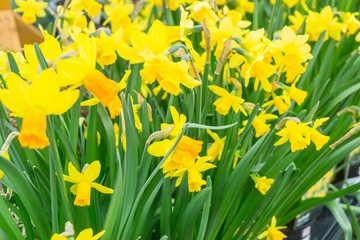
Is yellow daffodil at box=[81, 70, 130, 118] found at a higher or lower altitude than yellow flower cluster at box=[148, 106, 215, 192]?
higher

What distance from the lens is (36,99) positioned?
0.50m

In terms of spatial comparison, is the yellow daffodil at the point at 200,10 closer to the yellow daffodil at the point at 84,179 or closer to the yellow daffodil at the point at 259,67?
the yellow daffodil at the point at 259,67

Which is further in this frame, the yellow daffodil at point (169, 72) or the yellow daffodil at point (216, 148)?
the yellow daffodil at point (216, 148)

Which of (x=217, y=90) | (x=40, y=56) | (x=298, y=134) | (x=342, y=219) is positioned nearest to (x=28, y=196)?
(x=40, y=56)

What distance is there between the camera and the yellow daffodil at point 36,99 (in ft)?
1.60

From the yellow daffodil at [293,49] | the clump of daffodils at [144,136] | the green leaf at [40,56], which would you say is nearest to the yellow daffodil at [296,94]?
the clump of daffodils at [144,136]

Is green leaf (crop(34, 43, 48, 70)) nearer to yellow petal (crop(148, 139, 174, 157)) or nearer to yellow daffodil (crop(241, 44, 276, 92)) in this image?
yellow petal (crop(148, 139, 174, 157))

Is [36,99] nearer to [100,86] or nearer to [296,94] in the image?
[100,86]

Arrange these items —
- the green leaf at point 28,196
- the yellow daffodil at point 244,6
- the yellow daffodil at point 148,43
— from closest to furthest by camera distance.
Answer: the green leaf at point 28,196
the yellow daffodil at point 148,43
the yellow daffodil at point 244,6

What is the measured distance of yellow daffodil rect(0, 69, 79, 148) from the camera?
487mm

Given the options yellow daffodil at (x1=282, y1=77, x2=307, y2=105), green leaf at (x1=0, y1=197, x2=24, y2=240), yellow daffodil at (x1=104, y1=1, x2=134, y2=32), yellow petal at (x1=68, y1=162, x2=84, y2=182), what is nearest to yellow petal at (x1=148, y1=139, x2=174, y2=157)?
yellow petal at (x1=68, y1=162, x2=84, y2=182)

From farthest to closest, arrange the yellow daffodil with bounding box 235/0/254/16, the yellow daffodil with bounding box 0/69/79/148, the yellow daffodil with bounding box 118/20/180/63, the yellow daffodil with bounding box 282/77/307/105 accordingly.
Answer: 1. the yellow daffodil with bounding box 235/0/254/16
2. the yellow daffodil with bounding box 282/77/307/105
3. the yellow daffodil with bounding box 118/20/180/63
4. the yellow daffodil with bounding box 0/69/79/148

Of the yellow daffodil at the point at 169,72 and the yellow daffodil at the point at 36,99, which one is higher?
the yellow daffodil at the point at 36,99

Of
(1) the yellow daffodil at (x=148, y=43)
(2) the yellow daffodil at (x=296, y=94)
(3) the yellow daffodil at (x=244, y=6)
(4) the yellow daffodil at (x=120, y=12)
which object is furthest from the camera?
(3) the yellow daffodil at (x=244, y=6)
